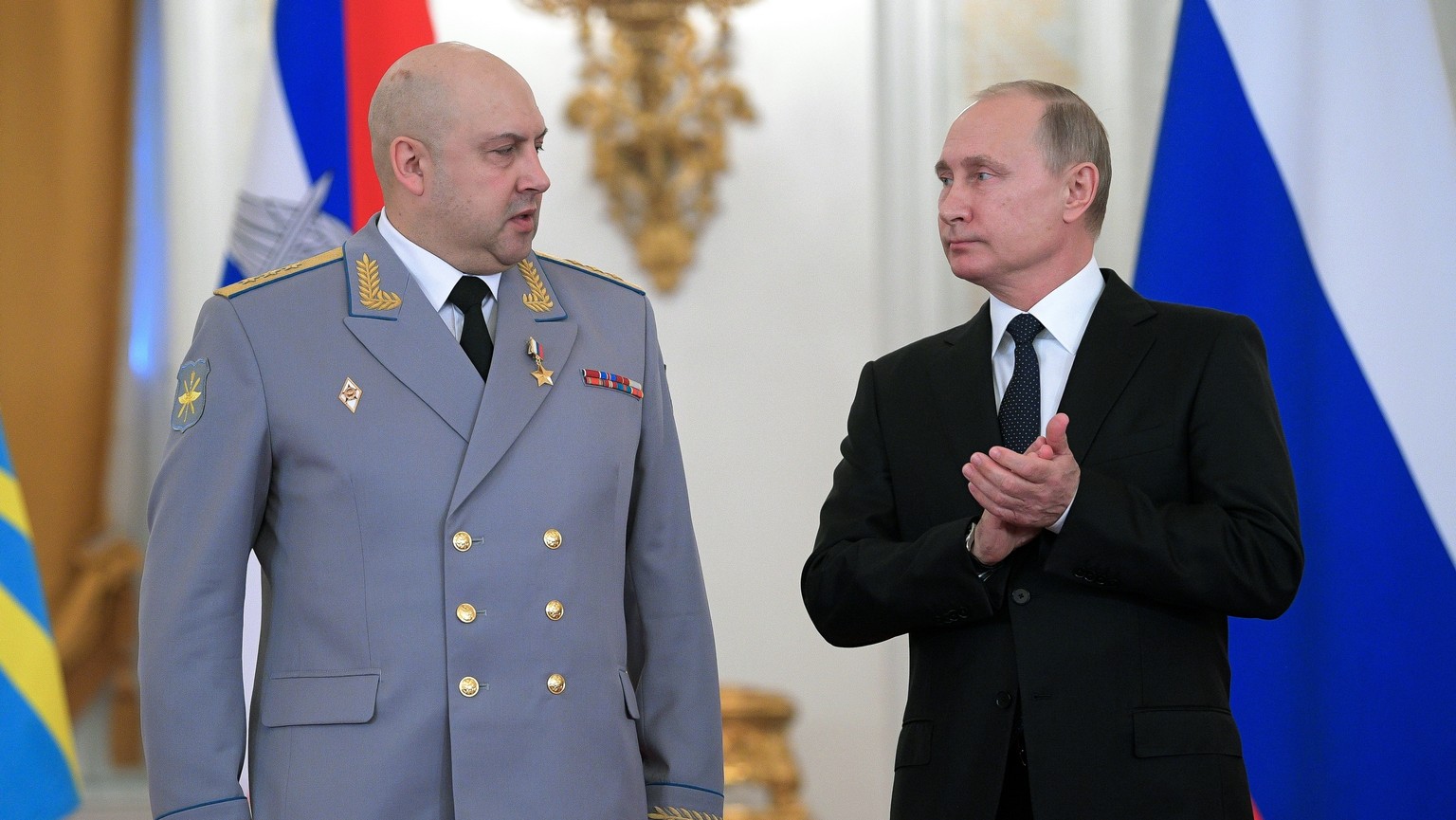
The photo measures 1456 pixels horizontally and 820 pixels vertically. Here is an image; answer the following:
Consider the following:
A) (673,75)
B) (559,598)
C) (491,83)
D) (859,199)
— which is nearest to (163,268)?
(673,75)

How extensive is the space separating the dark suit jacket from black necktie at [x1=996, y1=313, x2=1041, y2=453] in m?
0.03

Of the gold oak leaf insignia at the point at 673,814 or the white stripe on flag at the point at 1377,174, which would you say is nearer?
the gold oak leaf insignia at the point at 673,814

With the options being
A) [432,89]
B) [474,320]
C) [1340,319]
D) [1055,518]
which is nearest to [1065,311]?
[1055,518]

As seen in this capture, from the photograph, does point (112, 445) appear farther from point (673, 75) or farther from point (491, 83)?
point (491, 83)

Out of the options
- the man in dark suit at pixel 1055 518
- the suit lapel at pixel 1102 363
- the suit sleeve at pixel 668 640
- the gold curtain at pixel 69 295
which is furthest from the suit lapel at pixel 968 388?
the gold curtain at pixel 69 295

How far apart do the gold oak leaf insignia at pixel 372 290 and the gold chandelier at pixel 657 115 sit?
2.06 metres

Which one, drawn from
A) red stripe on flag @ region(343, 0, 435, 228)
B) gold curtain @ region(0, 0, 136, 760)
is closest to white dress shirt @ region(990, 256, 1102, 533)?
red stripe on flag @ region(343, 0, 435, 228)

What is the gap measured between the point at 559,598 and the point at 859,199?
246cm

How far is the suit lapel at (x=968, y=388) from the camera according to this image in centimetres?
209

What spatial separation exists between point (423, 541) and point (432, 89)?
25.0 inches

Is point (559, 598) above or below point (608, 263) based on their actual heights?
below

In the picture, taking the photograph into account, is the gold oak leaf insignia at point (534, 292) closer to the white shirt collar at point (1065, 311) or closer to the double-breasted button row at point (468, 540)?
the double-breasted button row at point (468, 540)

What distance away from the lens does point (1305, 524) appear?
114 inches

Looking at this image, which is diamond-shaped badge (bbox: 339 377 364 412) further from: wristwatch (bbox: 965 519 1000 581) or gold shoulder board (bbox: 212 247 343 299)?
wristwatch (bbox: 965 519 1000 581)
